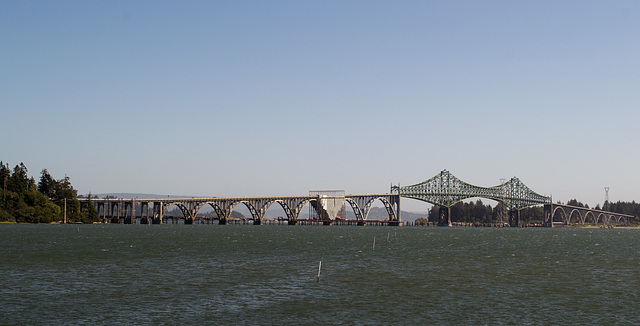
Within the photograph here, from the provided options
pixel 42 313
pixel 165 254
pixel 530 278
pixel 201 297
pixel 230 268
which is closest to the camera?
pixel 42 313

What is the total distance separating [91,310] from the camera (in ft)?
91.0

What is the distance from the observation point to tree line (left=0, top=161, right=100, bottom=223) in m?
158

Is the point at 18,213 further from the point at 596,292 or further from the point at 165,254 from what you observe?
the point at 596,292

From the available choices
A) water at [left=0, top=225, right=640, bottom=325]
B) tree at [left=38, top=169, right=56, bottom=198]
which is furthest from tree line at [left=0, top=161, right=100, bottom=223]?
water at [left=0, top=225, right=640, bottom=325]

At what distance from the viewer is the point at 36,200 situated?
164 metres

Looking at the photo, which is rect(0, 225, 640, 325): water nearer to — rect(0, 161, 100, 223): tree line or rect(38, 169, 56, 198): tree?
rect(0, 161, 100, 223): tree line

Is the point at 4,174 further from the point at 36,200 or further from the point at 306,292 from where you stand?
the point at 306,292

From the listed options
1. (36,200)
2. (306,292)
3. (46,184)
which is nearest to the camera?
(306,292)

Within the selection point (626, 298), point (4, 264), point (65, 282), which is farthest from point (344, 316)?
point (4, 264)

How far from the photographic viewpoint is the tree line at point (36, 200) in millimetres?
157625

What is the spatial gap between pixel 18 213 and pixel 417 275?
141 meters

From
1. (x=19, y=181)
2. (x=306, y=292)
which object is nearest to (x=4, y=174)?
(x=19, y=181)

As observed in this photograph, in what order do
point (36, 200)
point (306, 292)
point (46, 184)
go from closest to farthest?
1. point (306, 292)
2. point (36, 200)
3. point (46, 184)

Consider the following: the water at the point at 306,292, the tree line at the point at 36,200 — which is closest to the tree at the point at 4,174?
the tree line at the point at 36,200
